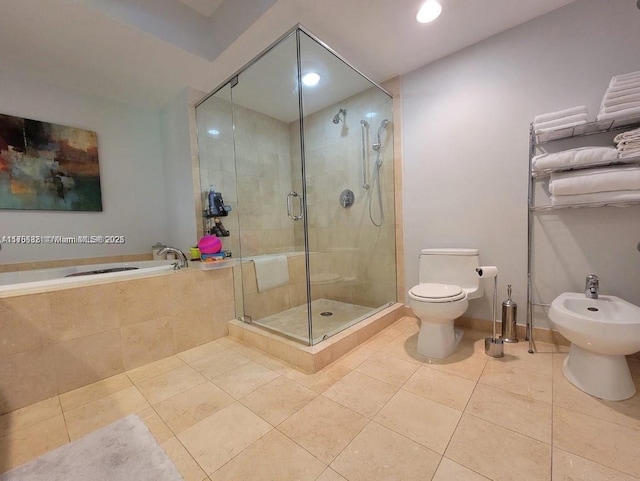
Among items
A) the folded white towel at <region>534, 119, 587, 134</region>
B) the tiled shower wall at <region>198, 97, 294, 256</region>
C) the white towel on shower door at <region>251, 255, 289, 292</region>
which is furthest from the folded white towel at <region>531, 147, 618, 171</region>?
the white towel on shower door at <region>251, 255, 289, 292</region>

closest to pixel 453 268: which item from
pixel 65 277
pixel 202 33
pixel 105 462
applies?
pixel 105 462

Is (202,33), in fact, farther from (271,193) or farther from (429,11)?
(429,11)

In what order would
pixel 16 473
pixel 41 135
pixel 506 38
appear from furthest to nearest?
pixel 41 135 < pixel 506 38 < pixel 16 473

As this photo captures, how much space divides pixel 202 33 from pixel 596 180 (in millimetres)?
2812

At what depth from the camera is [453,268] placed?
204cm

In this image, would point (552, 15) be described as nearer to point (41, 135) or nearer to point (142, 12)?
point (142, 12)

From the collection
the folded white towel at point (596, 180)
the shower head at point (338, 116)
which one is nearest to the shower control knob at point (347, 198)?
the shower head at point (338, 116)

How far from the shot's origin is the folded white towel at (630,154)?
4.48 feet

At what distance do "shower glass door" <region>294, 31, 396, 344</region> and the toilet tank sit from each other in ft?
1.48

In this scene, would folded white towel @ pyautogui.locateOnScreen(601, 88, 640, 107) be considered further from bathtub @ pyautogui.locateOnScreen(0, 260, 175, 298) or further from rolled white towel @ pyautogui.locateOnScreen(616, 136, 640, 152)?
bathtub @ pyautogui.locateOnScreen(0, 260, 175, 298)

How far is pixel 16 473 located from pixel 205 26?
9.11 ft

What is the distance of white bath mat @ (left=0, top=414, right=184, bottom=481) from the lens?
959 millimetres

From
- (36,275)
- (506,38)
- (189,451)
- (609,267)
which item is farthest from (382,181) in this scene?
(36,275)

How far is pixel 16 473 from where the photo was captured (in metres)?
0.98
